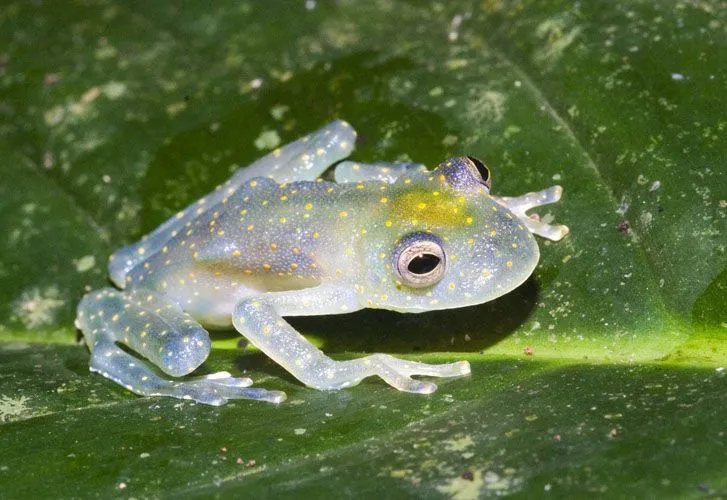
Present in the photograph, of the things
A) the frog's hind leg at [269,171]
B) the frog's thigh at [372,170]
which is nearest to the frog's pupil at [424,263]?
the frog's thigh at [372,170]

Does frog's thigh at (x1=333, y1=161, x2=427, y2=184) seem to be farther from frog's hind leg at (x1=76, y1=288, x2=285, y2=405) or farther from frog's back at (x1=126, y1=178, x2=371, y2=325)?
frog's hind leg at (x1=76, y1=288, x2=285, y2=405)

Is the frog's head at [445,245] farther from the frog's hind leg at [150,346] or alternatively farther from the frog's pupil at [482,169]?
the frog's hind leg at [150,346]

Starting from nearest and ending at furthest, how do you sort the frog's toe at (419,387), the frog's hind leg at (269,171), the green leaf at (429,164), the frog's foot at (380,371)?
1. the green leaf at (429,164)
2. the frog's toe at (419,387)
3. the frog's foot at (380,371)
4. the frog's hind leg at (269,171)

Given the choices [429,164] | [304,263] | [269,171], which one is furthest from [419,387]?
[269,171]

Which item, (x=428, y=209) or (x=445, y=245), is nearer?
(x=445, y=245)

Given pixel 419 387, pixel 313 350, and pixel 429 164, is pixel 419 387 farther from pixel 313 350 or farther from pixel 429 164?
pixel 429 164

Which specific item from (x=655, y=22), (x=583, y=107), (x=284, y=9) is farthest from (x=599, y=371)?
(x=284, y=9)

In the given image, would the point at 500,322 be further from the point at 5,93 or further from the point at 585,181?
the point at 5,93
